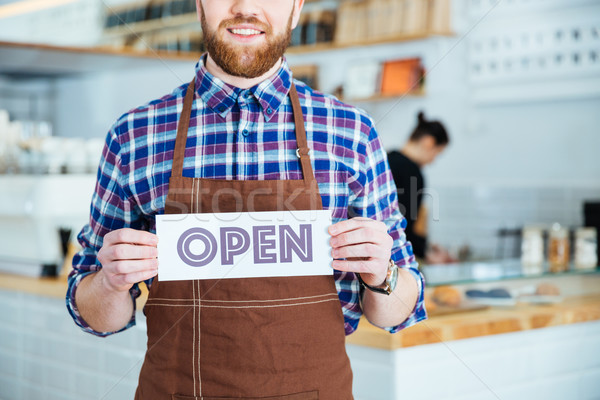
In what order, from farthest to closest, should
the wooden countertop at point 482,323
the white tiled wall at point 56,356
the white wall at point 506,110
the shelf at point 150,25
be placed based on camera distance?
the shelf at point 150,25
the white wall at point 506,110
the white tiled wall at point 56,356
the wooden countertop at point 482,323

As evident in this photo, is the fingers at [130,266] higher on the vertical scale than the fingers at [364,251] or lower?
lower

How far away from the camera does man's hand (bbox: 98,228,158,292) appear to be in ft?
3.95

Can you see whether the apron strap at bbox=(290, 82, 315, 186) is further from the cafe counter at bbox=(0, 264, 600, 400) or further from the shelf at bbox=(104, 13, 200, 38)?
the shelf at bbox=(104, 13, 200, 38)

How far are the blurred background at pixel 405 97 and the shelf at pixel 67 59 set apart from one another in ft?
0.06

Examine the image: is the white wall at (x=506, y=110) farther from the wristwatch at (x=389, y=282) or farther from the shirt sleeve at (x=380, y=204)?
the wristwatch at (x=389, y=282)

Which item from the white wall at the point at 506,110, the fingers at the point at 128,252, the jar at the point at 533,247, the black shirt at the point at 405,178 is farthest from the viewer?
the white wall at the point at 506,110

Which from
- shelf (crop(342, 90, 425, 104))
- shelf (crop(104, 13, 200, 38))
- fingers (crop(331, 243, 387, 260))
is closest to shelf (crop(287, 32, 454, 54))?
shelf (crop(342, 90, 425, 104))

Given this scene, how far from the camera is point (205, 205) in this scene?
1.31m

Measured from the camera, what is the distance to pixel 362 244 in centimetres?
124

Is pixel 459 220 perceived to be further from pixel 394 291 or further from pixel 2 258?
pixel 394 291

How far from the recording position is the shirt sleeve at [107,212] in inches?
53.6

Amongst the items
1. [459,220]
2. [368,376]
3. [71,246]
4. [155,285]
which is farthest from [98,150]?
[459,220]

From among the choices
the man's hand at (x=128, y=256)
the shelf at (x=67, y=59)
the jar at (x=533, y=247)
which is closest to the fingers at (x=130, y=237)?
the man's hand at (x=128, y=256)

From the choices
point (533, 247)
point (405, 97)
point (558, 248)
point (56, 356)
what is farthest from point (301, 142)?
point (405, 97)
